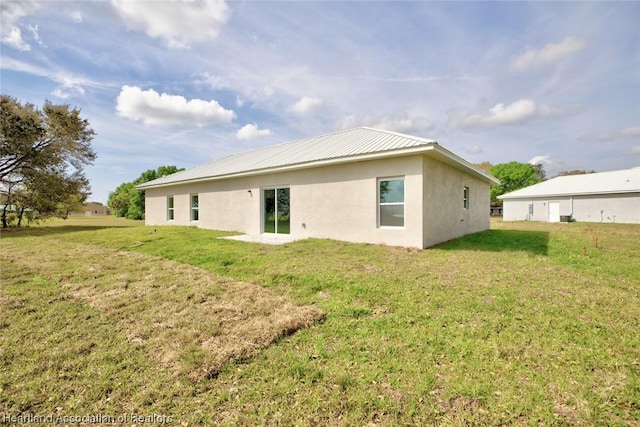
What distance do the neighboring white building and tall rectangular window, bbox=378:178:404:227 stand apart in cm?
2415

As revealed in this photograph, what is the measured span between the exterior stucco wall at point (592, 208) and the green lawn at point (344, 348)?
2306 cm

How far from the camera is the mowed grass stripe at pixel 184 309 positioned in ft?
9.78

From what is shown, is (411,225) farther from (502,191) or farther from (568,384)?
(502,191)

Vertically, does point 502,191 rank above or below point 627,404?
above

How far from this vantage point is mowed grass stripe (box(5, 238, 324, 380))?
2.98 metres

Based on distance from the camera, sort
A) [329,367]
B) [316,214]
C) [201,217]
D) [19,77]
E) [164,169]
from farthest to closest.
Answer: [164,169]
[201,217]
[316,214]
[19,77]
[329,367]

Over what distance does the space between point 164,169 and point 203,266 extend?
34919mm

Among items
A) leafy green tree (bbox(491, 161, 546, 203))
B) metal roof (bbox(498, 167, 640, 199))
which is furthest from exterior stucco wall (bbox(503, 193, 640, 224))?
leafy green tree (bbox(491, 161, 546, 203))

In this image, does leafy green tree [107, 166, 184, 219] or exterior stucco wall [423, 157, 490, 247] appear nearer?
exterior stucco wall [423, 157, 490, 247]

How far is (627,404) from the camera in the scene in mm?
2133

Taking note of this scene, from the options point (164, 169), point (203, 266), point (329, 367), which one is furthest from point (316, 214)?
point (164, 169)

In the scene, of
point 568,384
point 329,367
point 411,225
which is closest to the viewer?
point 568,384

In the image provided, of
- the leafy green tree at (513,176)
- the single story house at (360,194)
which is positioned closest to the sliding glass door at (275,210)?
the single story house at (360,194)

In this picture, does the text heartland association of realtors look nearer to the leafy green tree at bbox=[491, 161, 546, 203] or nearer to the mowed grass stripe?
the mowed grass stripe
